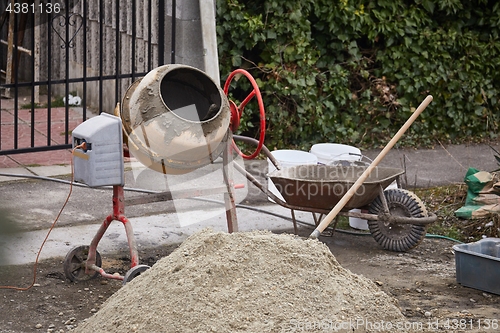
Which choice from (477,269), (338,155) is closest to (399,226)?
(477,269)

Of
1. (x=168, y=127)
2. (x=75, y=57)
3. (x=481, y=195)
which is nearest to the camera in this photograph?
(x=168, y=127)

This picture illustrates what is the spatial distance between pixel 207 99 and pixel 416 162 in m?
3.51

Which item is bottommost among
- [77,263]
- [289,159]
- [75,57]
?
[77,263]

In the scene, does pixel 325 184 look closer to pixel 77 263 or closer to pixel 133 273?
pixel 133 273

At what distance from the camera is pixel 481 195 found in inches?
204

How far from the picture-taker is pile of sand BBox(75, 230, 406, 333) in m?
3.23

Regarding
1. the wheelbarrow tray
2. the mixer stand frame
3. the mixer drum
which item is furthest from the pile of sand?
the wheelbarrow tray

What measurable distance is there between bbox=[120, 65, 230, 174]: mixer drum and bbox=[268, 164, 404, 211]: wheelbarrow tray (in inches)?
26.7

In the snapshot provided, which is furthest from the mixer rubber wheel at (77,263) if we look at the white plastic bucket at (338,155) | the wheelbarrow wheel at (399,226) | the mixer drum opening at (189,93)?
the white plastic bucket at (338,155)

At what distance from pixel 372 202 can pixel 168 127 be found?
1.72 meters

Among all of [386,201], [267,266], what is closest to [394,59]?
[386,201]

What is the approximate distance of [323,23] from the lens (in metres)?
7.58

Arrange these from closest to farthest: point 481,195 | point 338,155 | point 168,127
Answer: point 168,127 < point 481,195 < point 338,155

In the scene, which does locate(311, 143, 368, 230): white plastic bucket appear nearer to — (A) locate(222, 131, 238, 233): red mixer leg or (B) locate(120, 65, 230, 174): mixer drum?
(A) locate(222, 131, 238, 233): red mixer leg
